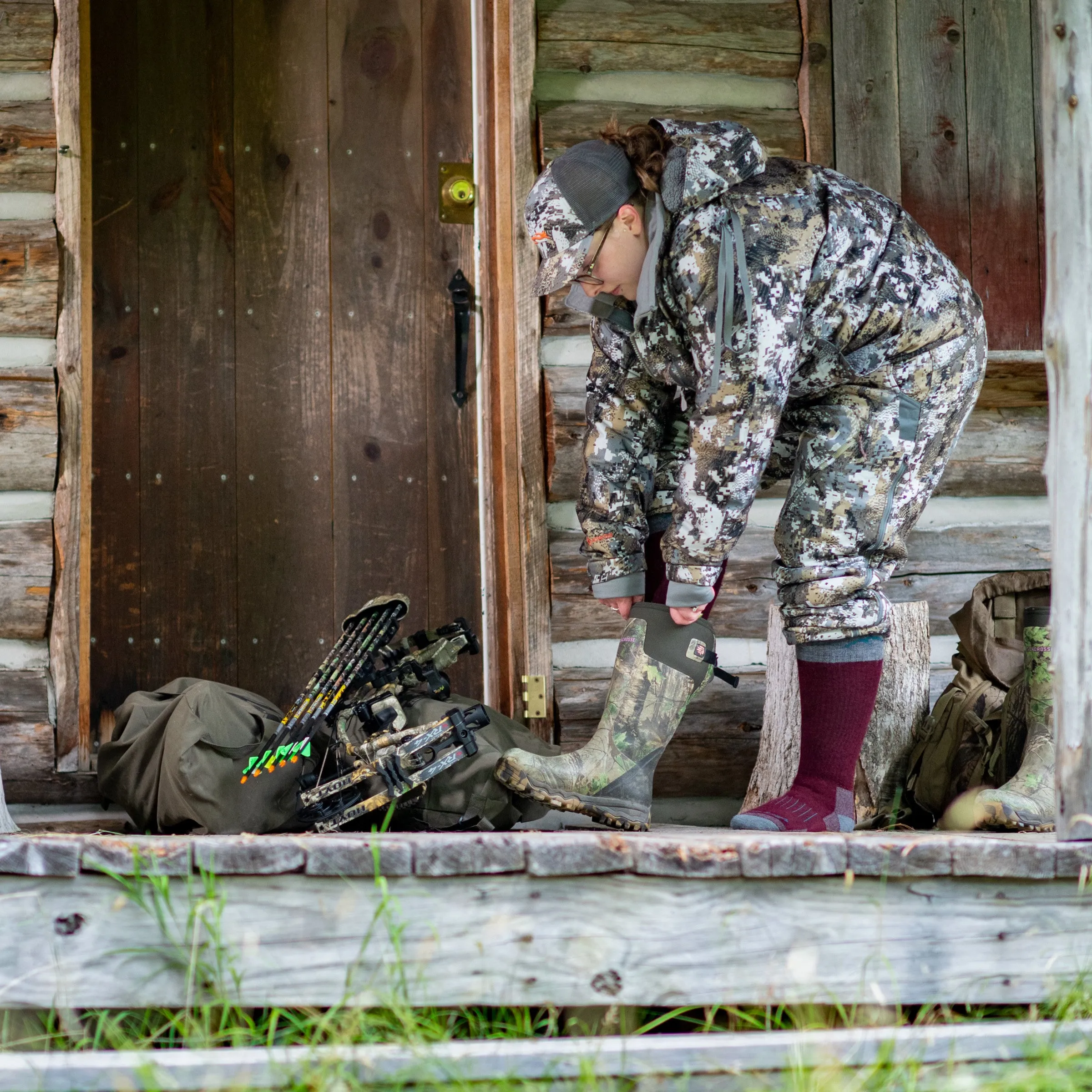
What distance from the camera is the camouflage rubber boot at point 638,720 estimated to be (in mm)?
2596

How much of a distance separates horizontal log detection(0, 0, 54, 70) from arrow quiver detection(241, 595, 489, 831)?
1.91m

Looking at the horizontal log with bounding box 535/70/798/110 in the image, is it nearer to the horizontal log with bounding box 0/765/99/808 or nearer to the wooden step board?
the horizontal log with bounding box 0/765/99/808

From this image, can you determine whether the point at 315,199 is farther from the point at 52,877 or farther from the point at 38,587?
the point at 52,877

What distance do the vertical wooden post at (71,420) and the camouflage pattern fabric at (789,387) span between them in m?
1.58

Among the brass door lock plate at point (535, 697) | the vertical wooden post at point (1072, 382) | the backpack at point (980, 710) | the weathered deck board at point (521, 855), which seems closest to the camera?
the weathered deck board at point (521, 855)

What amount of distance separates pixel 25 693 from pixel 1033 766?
8.61 ft

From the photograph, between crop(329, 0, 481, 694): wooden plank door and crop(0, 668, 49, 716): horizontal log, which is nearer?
crop(0, 668, 49, 716): horizontal log

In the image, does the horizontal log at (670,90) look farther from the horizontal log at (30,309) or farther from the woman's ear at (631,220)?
the horizontal log at (30,309)

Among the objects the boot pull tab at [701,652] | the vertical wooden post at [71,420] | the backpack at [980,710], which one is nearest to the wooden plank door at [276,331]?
the vertical wooden post at [71,420]

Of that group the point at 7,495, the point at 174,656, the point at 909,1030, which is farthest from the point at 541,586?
the point at 909,1030

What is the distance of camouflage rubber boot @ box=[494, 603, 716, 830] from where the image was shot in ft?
8.52

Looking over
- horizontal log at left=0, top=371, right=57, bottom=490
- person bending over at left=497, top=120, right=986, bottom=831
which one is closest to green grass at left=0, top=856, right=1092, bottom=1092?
person bending over at left=497, top=120, right=986, bottom=831

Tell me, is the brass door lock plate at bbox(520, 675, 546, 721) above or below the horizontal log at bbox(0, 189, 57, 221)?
Result: below

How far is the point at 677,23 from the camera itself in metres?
3.83
